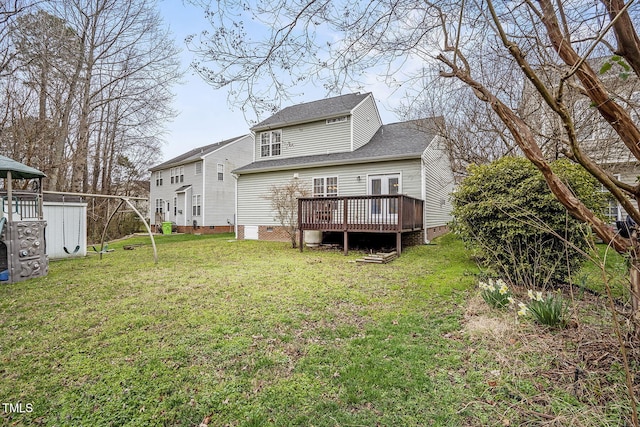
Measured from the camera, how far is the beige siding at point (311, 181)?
11281mm

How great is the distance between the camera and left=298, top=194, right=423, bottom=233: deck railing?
29.9 ft

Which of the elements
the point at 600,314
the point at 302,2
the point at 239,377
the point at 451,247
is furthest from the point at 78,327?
the point at 451,247

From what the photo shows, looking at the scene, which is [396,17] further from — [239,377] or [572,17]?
[239,377]

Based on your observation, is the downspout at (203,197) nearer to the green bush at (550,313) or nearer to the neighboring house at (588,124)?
the neighboring house at (588,124)

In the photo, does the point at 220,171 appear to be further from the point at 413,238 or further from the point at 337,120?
the point at 413,238

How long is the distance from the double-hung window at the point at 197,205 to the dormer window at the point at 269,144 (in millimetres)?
7510

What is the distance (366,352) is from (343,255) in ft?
21.5

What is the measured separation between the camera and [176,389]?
2488 millimetres

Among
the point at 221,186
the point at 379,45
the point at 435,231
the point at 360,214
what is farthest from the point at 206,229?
the point at 379,45

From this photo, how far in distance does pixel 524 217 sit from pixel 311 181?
29.6 ft

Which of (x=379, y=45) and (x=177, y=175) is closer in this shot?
(x=379, y=45)

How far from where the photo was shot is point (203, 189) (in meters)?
20.1

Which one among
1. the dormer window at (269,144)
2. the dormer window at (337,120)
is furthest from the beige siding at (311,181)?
the dormer window at (337,120)

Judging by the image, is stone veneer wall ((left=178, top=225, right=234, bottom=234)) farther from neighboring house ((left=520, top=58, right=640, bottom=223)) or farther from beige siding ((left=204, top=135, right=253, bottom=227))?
neighboring house ((left=520, top=58, right=640, bottom=223))
